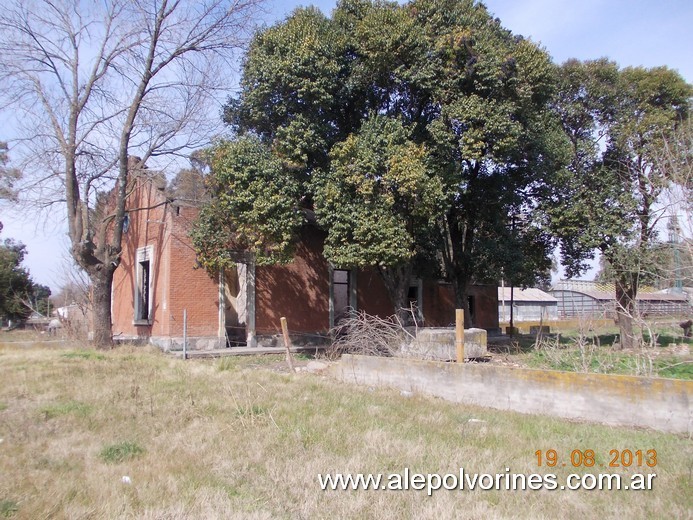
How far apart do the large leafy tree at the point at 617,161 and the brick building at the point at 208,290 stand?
873 centimetres

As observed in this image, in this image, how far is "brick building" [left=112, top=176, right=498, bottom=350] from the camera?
730 inches

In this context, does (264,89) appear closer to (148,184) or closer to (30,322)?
(148,184)

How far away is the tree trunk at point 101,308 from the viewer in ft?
54.0

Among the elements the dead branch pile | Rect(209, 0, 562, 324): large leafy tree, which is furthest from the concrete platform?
the dead branch pile

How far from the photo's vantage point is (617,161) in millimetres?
18719

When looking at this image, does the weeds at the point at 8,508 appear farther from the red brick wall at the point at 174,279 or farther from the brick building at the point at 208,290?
the red brick wall at the point at 174,279

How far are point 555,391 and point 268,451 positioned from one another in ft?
14.6

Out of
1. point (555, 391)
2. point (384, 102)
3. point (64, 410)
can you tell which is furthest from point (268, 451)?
point (384, 102)

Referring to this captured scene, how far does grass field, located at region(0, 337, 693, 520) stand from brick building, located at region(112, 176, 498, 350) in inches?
350

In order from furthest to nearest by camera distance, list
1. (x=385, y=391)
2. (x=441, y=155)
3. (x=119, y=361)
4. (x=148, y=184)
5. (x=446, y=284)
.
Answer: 1. (x=446, y=284)
2. (x=148, y=184)
3. (x=441, y=155)
4. (x=119, y=361)
5. (x=385, y=391)

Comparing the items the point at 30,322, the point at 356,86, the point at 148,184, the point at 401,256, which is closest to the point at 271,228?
the point at 401,256

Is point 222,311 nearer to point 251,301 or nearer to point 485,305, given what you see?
point 251,301

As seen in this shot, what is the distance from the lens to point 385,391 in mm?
9562

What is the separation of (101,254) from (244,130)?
6.11m
